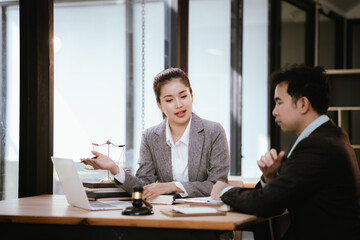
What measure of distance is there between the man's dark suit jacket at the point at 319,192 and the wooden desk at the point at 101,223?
0.13 m

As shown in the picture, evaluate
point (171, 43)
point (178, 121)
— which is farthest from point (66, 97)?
point (171, 43)

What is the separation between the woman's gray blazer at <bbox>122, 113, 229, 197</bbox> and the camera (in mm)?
2600

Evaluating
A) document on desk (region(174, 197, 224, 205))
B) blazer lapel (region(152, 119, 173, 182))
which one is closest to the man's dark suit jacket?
document on desk (region(174, 197, 224, 205))

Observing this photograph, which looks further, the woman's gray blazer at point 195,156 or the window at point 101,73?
the window at point 101,73

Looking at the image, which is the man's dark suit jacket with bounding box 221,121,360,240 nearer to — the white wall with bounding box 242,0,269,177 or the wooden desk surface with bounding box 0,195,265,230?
the wooden desk surface with bounding box 0,195,265,230

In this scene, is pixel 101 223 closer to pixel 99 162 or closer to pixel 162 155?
pixel 99 162

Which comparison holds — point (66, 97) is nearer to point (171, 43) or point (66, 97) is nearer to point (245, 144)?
point (171, 43)

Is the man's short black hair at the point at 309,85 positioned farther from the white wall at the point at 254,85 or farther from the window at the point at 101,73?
the white wall at the point at 254,85

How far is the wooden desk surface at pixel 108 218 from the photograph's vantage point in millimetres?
1724

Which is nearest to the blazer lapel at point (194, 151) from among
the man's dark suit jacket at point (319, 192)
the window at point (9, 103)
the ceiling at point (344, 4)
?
the man's dark suit jacket at point (319, 192)

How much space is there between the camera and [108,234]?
1839 millimetres

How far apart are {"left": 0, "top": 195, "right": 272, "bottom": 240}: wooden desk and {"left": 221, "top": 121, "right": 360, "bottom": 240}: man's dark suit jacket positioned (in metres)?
0.13

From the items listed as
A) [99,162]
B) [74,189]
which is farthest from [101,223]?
[99,162]

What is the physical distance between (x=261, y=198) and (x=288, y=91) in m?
0.52
